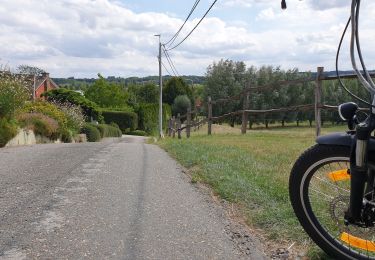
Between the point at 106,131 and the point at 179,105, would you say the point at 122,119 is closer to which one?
the point at 179,105

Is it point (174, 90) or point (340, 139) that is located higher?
point (174, 90)

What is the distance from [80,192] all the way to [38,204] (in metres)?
0.69

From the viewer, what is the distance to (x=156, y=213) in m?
4.93

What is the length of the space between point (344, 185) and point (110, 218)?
220 cm

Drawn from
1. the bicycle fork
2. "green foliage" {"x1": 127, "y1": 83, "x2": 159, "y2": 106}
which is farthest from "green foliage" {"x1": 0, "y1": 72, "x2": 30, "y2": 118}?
"green foliage" {"x1": 127, "y1": 83, "x2": 159, "y2": 106}

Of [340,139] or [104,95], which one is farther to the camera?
[104,95]

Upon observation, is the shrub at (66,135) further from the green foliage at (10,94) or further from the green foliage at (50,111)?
the green foliage at (10,94)

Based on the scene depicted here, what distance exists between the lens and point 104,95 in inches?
2817

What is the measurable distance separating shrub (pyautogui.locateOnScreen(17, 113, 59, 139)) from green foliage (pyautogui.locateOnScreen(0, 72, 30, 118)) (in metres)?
1.44

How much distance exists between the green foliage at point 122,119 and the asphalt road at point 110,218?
5334 centimetres

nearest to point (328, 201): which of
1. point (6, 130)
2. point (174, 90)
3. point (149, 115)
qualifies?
point (6, 130)

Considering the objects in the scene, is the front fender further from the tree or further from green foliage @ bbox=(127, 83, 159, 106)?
green foliage @ bbox=(127, 83, 159, 106)

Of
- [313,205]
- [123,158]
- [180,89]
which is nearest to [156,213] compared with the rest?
[313,205]

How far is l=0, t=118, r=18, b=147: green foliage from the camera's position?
1371cm
